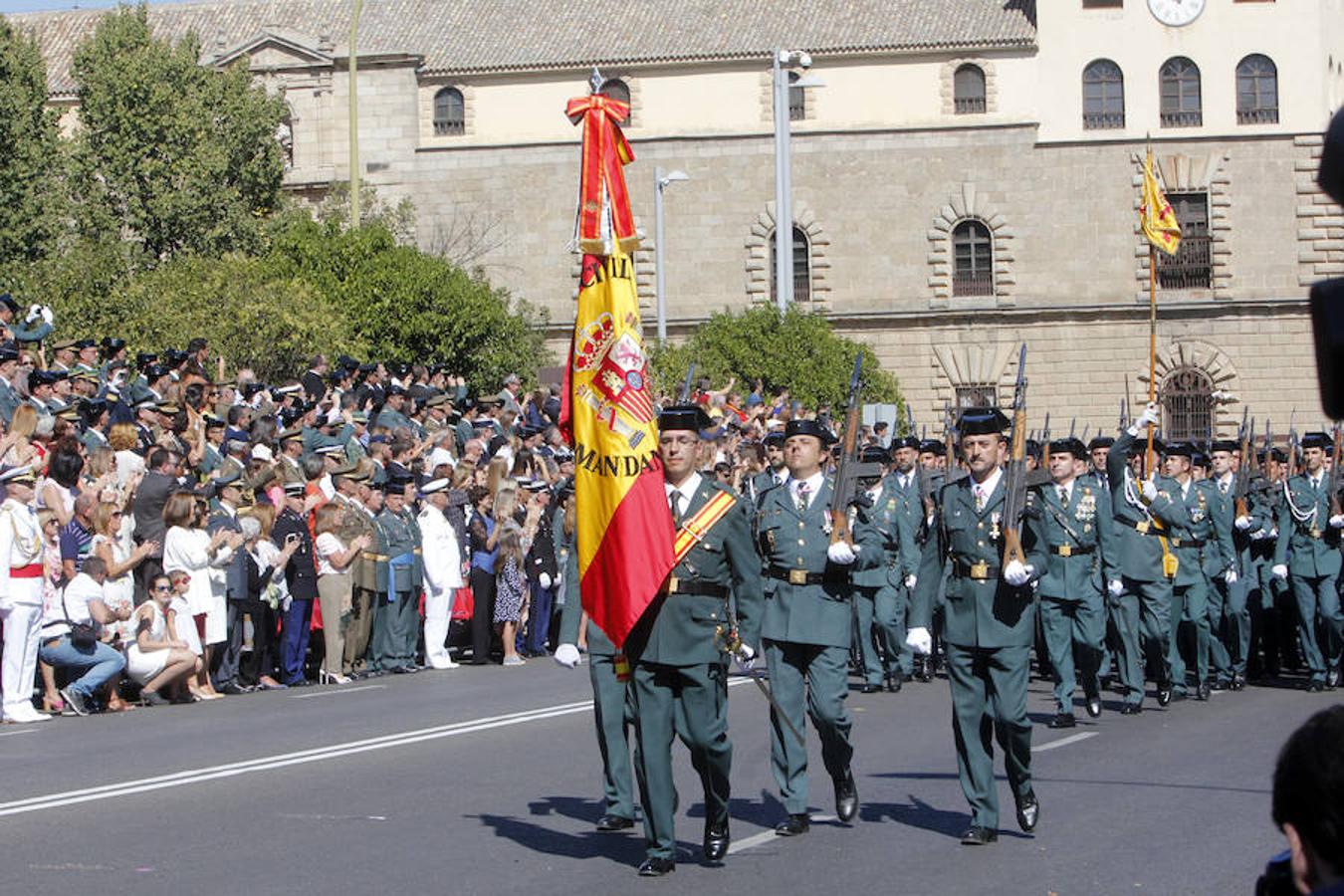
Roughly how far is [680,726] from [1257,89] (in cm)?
5411

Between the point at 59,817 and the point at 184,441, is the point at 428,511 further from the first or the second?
the point at 59,817

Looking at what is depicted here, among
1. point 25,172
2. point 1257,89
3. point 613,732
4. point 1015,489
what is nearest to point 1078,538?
point 1015,489

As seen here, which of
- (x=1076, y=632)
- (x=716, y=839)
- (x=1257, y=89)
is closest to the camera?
(x=716, y=839)

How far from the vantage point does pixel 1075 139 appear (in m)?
61.3

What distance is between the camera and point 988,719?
36.4 feet

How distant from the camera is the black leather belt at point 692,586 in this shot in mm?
10281

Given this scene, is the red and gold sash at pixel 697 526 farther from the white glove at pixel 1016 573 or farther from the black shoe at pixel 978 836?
the black shoe at pixel 978 836

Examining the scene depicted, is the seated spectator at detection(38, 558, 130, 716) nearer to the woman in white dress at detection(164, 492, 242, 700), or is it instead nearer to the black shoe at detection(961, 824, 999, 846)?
the woman in white dress at detection(164, 492, 242, 700)

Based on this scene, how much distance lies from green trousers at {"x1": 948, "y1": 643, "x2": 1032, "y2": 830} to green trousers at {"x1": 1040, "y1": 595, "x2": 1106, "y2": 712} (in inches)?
210

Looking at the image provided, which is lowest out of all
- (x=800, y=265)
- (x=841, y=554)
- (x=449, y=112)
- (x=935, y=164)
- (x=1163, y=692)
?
(x=1163, y=692)

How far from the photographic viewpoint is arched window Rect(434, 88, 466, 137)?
64.3 metres

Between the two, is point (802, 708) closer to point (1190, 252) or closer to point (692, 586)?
point (692, 586)

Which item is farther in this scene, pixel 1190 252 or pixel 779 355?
pixel 1190 252

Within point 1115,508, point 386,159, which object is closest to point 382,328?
point 386,159
